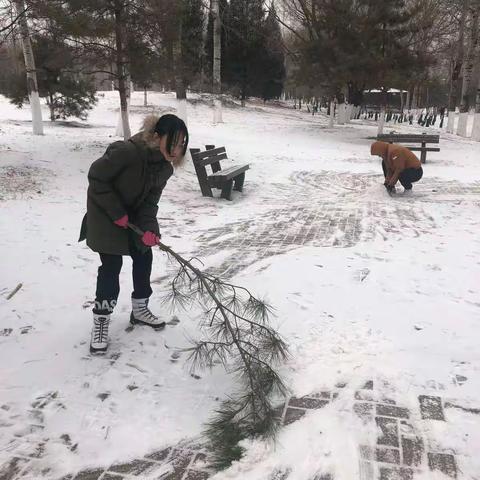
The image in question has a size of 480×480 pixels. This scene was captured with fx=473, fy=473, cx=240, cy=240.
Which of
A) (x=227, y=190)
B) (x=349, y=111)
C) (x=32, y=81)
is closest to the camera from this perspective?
(x=227, y=190)

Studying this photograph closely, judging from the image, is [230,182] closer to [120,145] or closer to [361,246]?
[361,246]

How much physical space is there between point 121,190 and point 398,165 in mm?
6129

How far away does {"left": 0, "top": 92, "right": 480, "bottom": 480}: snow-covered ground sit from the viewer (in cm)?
240

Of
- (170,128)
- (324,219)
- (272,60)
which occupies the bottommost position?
(324,219)

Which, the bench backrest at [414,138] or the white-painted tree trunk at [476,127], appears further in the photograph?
the white-painted tree trunk at [476,127]

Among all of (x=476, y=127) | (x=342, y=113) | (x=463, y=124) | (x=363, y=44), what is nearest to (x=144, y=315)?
(x=363, y=44)

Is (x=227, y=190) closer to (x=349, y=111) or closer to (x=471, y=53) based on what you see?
(x=471, y=53)

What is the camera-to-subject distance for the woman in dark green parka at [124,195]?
9.36 feet

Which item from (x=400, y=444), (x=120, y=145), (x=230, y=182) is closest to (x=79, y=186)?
(x=230, y=182)

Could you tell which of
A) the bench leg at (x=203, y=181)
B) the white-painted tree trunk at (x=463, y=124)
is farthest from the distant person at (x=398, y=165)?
the white-painted tree trunk at (x=463, y=124)

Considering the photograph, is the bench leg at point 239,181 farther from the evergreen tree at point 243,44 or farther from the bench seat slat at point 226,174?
the evergreen tree at point 243,44

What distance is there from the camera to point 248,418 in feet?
8.05

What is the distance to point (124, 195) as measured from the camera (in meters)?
2.96

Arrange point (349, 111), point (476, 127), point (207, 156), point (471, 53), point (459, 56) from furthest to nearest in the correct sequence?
point (349, 111), point (459, 56), point (471, 53), point (476, 127), point (207, 156)
